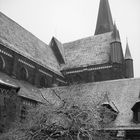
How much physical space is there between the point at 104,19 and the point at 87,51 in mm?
16246

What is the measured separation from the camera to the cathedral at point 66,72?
2531cm

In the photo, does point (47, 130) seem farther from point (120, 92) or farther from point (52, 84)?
point (52, 84)

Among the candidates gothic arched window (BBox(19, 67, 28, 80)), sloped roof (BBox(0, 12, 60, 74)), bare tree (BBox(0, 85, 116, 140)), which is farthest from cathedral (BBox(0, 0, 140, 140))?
bare tree (BBox(0, 85, 116, 140))

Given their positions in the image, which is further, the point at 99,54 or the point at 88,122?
the point at 99,54

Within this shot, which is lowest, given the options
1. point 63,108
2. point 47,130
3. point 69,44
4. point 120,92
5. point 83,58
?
point 47,130

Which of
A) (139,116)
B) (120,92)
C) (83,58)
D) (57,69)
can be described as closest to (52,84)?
(57,69)

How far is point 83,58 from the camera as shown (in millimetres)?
43969

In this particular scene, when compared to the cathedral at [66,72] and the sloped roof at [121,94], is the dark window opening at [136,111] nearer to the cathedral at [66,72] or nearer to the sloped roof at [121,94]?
the cathedral at [66,72]

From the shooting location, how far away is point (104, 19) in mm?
59062

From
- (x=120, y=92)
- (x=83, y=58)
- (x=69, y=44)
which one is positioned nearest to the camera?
(x=120, y=92)

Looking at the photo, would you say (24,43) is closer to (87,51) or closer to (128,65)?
(87,51)

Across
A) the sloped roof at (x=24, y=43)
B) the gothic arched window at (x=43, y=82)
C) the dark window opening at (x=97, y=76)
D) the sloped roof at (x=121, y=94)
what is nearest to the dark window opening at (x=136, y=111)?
the sloped roof at (x=121, y=94)

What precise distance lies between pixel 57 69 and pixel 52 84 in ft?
13.6

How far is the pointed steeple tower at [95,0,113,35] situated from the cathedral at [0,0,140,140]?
1004 centimetres
